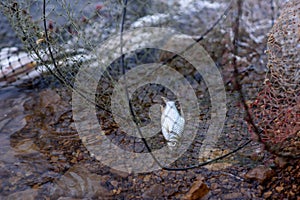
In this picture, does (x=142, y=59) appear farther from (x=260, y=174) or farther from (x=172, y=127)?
(x=260, y=174)

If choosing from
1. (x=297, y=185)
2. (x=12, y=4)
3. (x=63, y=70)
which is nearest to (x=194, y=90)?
(x=63, y=70)

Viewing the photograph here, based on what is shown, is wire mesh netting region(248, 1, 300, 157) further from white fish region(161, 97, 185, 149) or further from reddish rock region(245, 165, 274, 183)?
white fish region(161, 97, 185, 149)

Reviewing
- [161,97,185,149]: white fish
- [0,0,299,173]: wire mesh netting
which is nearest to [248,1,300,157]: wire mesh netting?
[0,0,299,173]: wire mesh netting

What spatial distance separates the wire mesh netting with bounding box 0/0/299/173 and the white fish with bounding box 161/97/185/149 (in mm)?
66

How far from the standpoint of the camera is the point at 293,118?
133 cm

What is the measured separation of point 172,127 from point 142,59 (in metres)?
0.98

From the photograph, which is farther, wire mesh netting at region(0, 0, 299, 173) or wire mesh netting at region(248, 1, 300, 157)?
wire mesh netting at region(0, 0, 299, 173)

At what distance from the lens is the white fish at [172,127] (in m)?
1.62

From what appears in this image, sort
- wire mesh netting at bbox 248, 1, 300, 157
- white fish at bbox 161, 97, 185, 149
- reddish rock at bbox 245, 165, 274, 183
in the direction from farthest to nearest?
white fish at bbox 161, 97, 185, 149 → reddish rock at bbox 245, 165, 274, 183 → wire mesh netting at bbox 248, 1, 300, 157

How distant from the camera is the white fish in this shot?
1615 mm

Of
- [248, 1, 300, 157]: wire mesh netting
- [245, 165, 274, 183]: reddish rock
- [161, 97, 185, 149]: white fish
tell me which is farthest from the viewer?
[161, 97, 185, 149]: white fish

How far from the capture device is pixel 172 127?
1.62 m

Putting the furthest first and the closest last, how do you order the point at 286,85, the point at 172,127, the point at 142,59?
the point at 142,59 < the point at 172,127 < the point at 286,85

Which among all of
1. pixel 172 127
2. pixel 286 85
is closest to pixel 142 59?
pixel 172 127
